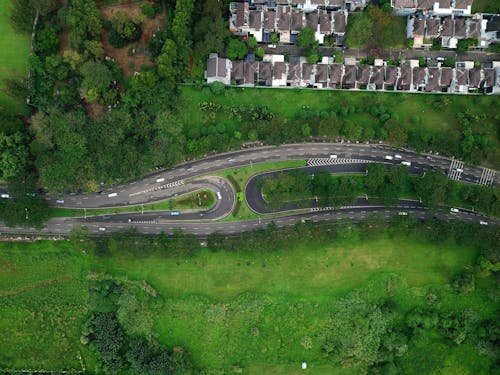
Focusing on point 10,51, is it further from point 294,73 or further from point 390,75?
point 390,75

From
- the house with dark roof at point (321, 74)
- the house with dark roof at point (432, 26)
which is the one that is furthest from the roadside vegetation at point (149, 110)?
the house with dark roof at point (432, 26)

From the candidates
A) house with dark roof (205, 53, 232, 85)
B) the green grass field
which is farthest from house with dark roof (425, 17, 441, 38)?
the green grass field

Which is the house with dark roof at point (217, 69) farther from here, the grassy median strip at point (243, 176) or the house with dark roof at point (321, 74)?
the grassy median strip at point (243, 176)

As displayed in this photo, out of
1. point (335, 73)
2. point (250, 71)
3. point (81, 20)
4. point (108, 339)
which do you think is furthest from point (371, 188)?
point (81, 20)

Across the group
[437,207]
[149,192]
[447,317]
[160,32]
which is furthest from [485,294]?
[160,32]

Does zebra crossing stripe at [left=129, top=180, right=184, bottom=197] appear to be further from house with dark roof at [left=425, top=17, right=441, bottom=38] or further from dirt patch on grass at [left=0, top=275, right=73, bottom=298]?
house with dark roof at [left=425, top=17, right=441, bottom=38]

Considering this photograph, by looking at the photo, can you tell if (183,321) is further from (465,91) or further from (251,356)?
(465,91)
